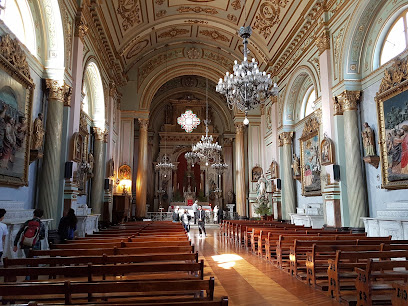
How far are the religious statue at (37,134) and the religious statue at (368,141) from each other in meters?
8.54

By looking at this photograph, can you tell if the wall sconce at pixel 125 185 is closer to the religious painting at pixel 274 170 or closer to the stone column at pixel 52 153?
the religious painting at pixel 274 170

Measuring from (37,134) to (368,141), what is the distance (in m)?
8.59

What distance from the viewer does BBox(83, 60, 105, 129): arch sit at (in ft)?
43.1

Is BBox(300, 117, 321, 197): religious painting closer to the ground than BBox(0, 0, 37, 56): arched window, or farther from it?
closer to the ground

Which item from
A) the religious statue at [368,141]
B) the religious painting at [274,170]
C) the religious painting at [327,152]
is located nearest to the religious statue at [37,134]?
the religious painting at [327,152]


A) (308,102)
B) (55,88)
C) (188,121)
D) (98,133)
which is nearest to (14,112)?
(55,88)

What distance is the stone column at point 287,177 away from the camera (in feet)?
46.6

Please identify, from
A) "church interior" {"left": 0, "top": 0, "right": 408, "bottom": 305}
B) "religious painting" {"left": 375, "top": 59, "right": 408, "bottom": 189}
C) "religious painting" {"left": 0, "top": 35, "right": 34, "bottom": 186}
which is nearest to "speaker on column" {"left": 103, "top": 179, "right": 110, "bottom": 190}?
"church interior" {"left": 0, "top": 0, "right": 408, "bottom": 305}

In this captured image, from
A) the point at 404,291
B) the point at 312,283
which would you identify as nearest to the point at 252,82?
the point at 312,283

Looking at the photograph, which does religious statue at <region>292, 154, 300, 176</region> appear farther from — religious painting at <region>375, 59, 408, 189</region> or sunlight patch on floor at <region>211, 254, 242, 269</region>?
sunlight patch on floor at <region>211, 254, 242, 269</region>

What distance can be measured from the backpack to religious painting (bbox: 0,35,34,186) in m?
2.06

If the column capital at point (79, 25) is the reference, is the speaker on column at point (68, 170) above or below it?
below

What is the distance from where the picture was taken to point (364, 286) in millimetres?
3473

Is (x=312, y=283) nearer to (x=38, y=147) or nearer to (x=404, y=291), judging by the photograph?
(x=404, y=291)
